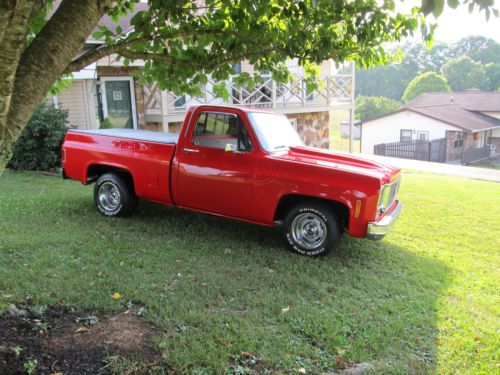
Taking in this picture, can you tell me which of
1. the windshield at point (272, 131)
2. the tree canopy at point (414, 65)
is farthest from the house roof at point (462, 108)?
the tree canopy at point (414, 65)

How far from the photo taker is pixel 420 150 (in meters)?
36.0

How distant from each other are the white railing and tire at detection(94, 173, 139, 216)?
6.79 meters

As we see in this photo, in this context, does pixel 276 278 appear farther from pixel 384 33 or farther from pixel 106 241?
pixel 384 33

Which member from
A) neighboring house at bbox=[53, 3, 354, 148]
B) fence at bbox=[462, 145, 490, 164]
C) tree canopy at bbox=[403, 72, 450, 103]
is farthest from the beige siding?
tree canopy at bbox=[403, 72, 450, 103]

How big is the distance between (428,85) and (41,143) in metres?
72.6

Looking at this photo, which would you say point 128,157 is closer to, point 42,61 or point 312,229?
point 312,229

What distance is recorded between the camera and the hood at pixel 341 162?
18.4ft

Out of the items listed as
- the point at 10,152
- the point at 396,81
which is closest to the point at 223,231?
the point at 10,152

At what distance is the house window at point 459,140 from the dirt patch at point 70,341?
3888 cm

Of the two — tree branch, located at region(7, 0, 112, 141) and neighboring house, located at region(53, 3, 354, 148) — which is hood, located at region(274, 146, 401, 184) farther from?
neighboring house, located at region(53, 3, 354, 148)

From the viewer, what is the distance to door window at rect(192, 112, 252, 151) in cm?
612

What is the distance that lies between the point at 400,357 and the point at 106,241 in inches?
154

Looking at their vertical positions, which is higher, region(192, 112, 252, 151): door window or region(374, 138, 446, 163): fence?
region(192, 112, 252, 151): door window

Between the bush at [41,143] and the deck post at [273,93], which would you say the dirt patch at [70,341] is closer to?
the bush at [41,143]
